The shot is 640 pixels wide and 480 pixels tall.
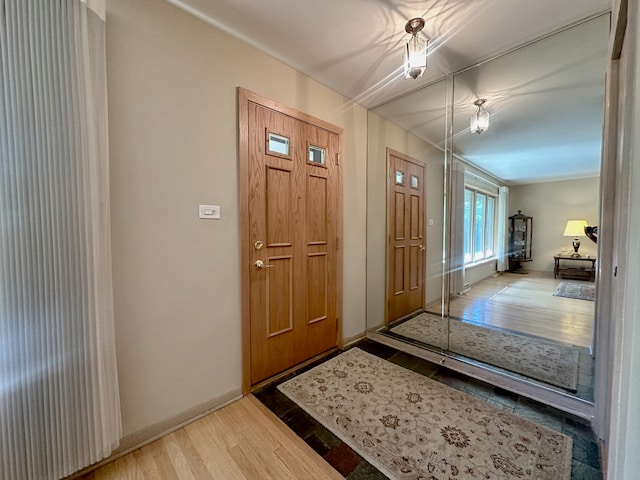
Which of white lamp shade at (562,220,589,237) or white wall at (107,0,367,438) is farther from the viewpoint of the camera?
white lamp shade at (562,220,589,237)

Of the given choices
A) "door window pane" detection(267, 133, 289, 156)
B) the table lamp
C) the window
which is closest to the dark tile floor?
the table lamp

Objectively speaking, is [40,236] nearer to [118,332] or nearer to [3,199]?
[3,199]

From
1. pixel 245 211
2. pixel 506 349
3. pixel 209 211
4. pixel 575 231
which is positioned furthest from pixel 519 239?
pixel 209 211

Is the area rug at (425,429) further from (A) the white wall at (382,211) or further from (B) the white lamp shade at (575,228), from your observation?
(B) the white lamp shade at (575,228)

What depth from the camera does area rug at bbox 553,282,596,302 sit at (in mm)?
1815

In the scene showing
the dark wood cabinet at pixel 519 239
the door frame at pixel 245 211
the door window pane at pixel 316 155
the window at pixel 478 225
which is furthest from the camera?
the window at pixel 478 225

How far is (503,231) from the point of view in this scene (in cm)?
261

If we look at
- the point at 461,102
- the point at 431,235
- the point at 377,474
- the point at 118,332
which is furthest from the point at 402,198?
the point at 118,332

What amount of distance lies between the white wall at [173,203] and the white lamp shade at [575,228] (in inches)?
107

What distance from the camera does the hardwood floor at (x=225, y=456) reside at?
127 cm

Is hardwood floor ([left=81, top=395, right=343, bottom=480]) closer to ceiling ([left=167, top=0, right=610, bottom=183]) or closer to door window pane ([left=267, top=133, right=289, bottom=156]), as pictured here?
door window pane ([left=267, top=133, right=289, bottom=156])

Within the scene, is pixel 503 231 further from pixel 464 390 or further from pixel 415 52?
pixel 415 52

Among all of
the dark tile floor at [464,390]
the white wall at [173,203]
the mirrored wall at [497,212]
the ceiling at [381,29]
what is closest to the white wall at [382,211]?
the mirrored wall at [497,212]

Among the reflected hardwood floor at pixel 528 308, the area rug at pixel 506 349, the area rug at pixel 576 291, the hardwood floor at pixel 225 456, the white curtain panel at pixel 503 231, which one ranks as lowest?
the hardwood floor at pixel 225 456
